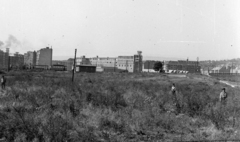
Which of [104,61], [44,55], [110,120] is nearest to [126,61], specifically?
[104,61]

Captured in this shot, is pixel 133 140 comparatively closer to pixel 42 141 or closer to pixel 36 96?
pixel 42 141

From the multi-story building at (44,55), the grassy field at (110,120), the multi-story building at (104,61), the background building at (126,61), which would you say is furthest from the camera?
the multi-story building at (104,61)

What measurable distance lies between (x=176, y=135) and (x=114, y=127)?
2.20 m

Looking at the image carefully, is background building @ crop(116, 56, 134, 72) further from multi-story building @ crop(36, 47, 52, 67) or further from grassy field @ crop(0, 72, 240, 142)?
grassy field @ crop(0, 72, 240, 142)

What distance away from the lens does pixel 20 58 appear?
4122 inches

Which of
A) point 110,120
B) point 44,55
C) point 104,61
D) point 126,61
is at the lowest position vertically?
point 110,120

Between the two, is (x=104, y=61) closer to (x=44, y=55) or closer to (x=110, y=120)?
(x=44, y=55)

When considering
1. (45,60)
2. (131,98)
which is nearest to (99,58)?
(45,60)

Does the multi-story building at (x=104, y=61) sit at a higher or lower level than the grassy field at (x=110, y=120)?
higher

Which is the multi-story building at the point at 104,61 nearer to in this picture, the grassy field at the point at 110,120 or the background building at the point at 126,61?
the background building at the point at 126,61

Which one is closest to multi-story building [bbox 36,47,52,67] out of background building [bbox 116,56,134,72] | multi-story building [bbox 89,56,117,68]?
multi-story building [bbox 89,56,117,68]

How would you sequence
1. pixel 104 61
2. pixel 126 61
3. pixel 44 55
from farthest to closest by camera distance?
pixel 104 61 < pixel 126 61 < pixel 44 55

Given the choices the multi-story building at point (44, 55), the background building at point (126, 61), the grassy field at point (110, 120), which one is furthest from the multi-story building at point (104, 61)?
the grassy field at point (110, 120)

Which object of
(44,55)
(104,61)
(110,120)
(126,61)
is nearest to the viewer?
(110,120)
